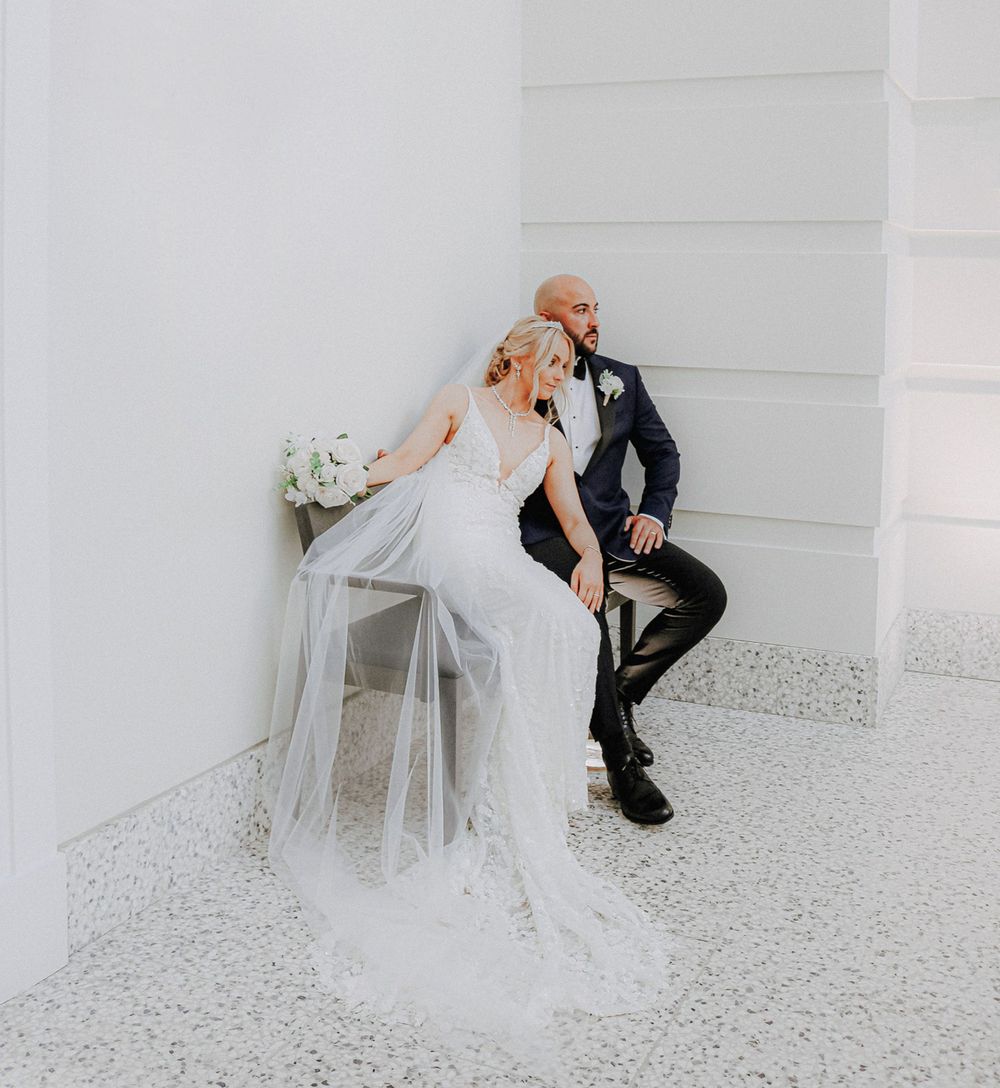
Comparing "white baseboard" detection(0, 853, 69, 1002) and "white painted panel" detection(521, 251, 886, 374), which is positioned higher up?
"white painted panel" detection(521, 251, 886, 374)

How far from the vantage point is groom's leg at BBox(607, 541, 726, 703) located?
143 inches

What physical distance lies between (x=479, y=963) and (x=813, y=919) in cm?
74

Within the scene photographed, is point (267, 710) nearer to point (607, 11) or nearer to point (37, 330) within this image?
point (37, 330)

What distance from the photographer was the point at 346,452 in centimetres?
282

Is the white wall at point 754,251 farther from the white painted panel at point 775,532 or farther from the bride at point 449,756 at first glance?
the bride at point 449,756

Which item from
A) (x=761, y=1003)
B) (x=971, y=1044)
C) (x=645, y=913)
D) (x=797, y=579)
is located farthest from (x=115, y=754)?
(x=797, y=579)

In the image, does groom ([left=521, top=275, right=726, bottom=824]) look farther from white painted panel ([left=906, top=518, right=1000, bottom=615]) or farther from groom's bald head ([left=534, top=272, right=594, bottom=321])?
white painted panel ([left=906, top=518, right=1000, bottom=615])

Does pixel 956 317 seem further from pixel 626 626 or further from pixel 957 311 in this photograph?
pixel 626 626

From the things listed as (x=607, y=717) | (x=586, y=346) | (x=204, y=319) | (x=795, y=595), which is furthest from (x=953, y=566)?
(x=204, y=319)

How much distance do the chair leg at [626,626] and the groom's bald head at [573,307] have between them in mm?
821

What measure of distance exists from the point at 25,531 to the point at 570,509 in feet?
5.30

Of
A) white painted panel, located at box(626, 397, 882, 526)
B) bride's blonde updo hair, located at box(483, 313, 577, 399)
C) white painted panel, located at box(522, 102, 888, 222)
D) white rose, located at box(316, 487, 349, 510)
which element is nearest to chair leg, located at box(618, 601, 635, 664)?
white painted panel, located at box(626, 397, 882, 526)

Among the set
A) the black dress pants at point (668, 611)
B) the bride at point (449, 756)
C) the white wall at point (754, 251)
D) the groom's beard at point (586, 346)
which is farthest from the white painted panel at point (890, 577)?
the bride at point (449, 756)

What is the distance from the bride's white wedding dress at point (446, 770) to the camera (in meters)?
2.29
